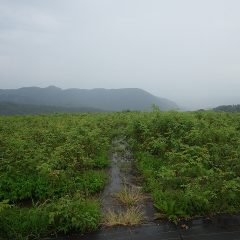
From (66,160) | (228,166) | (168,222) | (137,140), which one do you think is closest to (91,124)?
(137,140)

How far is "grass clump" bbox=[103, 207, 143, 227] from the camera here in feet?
21.7

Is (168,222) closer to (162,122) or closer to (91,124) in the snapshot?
(162,122)

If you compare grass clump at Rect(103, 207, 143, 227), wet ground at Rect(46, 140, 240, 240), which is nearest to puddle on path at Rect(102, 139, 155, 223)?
wet ground at Rect(46, 140, 240, 240)

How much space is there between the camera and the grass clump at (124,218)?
6602 mm

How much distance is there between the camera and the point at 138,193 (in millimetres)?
7992

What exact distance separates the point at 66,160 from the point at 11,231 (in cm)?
365

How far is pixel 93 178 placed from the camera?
8.72 metres

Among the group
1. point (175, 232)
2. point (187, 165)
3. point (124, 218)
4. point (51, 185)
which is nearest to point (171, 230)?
point (175, 232)

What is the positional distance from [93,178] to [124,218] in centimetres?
224

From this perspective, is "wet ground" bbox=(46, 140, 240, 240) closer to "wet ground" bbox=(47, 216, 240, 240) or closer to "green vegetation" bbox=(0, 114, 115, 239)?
"wet ground" bbox=(47, 216, 240, 240)

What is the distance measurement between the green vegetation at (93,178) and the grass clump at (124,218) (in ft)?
0.15

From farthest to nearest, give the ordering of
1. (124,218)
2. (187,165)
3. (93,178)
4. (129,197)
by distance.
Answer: (93,178), (187,165), (129,197), (124,218)

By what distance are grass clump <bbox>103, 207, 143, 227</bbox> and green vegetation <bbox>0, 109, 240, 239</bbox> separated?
46mm

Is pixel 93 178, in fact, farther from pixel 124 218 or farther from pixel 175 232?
pixel 175 232
